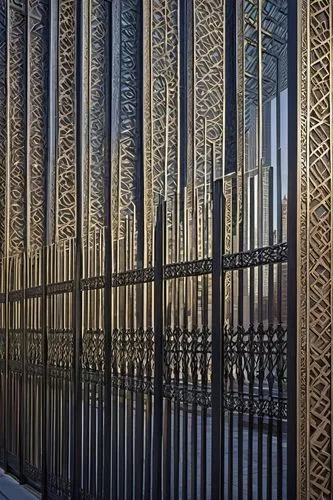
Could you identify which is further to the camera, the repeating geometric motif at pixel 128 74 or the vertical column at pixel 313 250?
the repeating geometric motif at pixel 128 74

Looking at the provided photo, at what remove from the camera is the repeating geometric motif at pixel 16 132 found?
6.96m

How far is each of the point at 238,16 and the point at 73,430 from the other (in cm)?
285

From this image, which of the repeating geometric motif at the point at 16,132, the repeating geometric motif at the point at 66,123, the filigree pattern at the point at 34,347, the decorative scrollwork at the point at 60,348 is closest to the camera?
the decorative scrollwork at the point at 60,348

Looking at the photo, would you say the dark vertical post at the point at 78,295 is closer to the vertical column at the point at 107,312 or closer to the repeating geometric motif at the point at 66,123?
the vertical column at the point at 107,312

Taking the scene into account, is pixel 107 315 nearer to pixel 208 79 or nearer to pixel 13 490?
pixel 208 79

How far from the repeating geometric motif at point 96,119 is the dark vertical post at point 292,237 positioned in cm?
248

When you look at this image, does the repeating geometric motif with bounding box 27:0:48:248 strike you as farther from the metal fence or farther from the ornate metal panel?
the ornate metal panel

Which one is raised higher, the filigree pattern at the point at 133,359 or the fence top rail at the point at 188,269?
the fence top rail at the point at 188,269

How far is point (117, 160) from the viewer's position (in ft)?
15.3

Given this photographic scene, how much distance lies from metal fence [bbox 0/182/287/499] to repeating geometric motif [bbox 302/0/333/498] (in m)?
0.14

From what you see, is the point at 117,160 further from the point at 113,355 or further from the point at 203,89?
the point at 113,355

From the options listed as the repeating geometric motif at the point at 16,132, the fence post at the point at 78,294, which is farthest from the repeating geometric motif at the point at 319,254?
the repeating geometric motif at the point at 16,132

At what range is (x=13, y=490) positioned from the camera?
5723mm

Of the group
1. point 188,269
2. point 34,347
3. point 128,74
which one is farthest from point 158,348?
point 128,74
